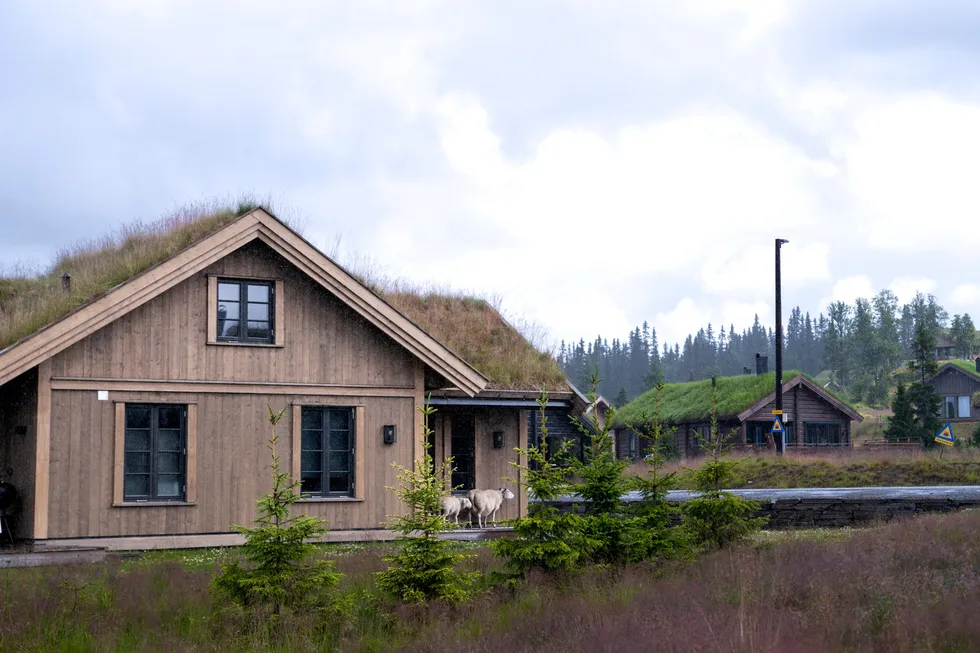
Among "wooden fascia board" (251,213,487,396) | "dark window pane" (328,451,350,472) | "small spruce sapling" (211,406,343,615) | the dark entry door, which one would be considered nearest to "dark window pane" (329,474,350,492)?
"dark window pane" (328,451,350,472)

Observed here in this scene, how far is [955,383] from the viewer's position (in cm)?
8231

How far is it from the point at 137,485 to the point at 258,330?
11.9 feet

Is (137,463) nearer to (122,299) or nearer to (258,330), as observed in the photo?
(122,299)

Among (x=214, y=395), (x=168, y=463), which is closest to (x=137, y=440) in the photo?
(x=168, y=463)

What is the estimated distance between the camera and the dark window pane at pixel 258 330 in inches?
791

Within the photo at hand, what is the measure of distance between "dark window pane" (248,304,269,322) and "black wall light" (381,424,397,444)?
125 inches

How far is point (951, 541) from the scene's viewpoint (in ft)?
46.6

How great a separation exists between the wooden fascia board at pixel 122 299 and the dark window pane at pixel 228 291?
84cm

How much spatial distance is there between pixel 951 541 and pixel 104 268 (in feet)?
51.9

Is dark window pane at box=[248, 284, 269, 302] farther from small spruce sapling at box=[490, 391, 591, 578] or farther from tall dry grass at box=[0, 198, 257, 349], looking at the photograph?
small spruce sapling at box=[490, 391, 591, 578]

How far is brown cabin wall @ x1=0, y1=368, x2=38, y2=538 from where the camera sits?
18.3 m

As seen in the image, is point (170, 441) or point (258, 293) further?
point (258, 293)

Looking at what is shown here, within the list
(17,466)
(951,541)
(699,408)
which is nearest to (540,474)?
(951,541)

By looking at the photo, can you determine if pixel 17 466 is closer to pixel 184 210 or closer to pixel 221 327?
pixel 221 327
